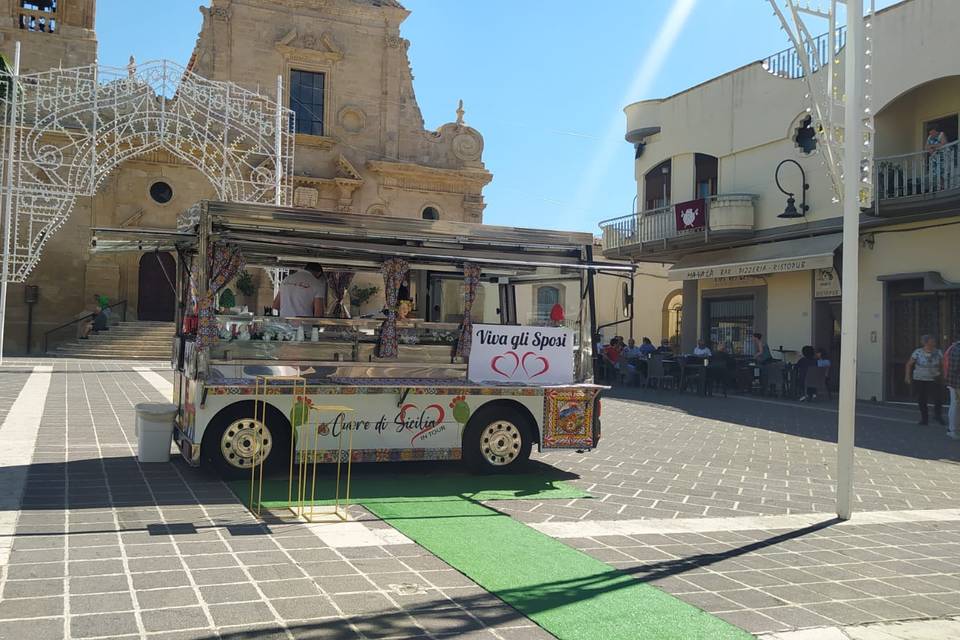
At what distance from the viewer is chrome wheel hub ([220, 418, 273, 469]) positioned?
8188 millimetres

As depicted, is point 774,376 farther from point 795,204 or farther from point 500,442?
point 500,442

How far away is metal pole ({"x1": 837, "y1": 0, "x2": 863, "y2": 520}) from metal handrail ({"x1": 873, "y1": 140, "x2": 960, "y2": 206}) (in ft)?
38.5

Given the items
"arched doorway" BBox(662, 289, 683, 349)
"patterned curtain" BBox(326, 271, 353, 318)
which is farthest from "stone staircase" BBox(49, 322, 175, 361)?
"patterned curtain" BBox(326, 271, 353, 318)

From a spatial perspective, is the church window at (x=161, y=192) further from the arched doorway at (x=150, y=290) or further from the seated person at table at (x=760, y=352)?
the seated person at table at (x=760, y=352)

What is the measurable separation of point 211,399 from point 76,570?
293 centimetres

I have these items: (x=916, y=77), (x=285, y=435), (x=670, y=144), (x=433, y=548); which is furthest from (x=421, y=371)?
(x=670, y=144)

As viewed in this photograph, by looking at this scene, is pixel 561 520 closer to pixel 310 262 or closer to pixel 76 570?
pixel 76 570

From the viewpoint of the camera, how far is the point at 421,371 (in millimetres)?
9195

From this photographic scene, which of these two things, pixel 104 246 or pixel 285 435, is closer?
pixel 285 435

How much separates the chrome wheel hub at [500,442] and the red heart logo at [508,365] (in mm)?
518

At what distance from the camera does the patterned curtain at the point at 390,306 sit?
30.0 ft

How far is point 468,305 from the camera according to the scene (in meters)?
9.66

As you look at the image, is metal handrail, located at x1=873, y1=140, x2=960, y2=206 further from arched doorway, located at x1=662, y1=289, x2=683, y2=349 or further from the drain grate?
the drain grate

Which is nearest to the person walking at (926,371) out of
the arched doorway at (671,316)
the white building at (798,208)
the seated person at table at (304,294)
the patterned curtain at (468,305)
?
the white building at (798,208)
